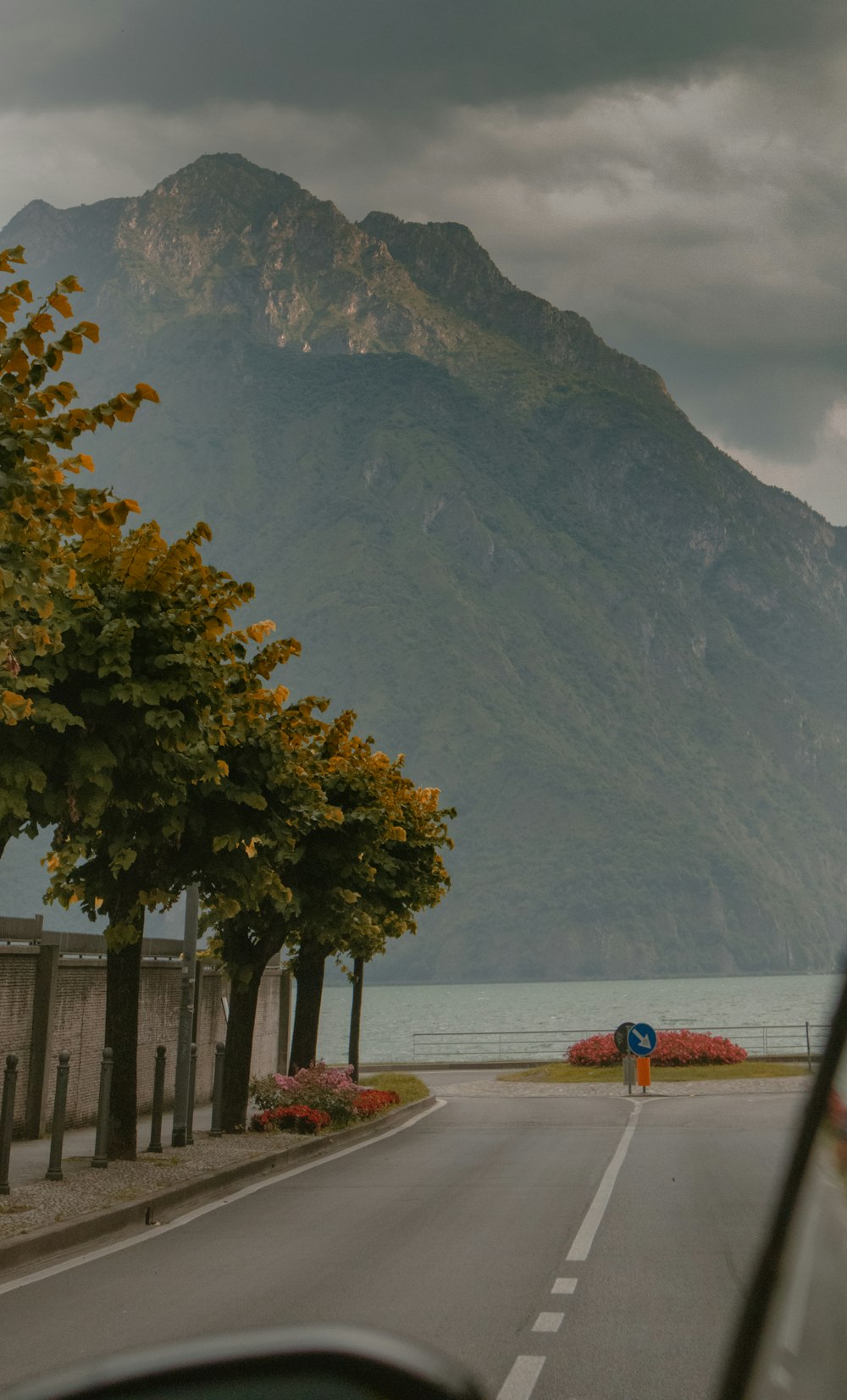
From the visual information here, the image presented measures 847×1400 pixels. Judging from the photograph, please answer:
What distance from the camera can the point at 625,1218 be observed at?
1371 cm

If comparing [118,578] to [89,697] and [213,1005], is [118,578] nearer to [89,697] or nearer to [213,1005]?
[89,697]

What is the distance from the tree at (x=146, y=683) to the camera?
1394 cm

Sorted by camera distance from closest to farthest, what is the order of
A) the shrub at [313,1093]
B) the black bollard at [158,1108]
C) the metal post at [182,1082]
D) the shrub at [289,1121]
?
the black bollard at [158,1108] → the metal post at [182,1082] → the shrub at [289,1121] → the shrub at [313,1093]

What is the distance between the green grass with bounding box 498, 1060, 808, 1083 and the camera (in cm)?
4062

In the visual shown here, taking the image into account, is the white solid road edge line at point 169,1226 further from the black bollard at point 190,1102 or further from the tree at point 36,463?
the tree at point 36,463

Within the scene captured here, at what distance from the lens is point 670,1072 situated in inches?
1654

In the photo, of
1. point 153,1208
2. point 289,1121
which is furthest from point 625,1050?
point 153,1208

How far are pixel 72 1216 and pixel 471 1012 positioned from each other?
439 ft

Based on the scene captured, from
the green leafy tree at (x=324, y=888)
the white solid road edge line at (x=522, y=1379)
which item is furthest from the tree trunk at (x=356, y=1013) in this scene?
the white solid road edge line at (x=522, y=1379)

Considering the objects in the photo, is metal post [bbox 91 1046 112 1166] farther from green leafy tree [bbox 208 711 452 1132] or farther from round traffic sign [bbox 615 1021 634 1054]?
round traffic sign [bbox 615 1021 634 1054]

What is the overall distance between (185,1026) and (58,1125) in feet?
15.6

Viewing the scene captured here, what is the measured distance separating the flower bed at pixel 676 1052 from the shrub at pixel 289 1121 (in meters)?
21.3

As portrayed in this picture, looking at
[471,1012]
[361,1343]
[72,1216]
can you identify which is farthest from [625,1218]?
[471,1012]

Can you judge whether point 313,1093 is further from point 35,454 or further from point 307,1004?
point 35,454
